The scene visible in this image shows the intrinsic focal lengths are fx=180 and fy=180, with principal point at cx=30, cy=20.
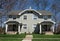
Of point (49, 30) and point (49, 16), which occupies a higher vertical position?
point (49, 16)

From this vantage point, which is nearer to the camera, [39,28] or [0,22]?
[39,28]

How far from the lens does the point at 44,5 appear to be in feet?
174

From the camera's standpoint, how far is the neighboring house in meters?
41.5

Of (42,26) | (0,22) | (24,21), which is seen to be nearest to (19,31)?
(24,21)

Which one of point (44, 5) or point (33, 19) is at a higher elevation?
point (44, 5)

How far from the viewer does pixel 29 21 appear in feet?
138

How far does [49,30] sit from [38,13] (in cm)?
467

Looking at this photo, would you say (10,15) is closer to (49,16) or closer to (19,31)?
(19,31)

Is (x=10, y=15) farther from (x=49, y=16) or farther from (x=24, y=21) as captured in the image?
(x=49, y=16)

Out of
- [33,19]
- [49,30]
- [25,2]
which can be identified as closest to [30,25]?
[33,19]

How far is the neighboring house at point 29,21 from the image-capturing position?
4153cm

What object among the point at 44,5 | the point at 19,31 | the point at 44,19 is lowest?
the point at 19,31

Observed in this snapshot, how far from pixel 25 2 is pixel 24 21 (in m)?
10.9

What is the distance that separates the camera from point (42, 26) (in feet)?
137
